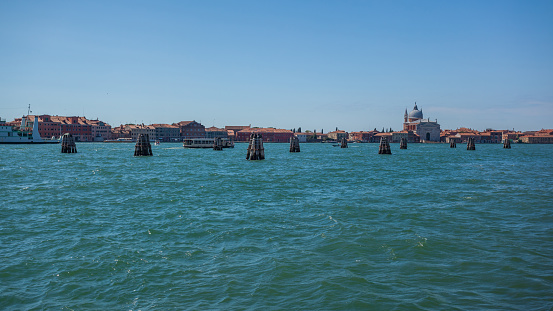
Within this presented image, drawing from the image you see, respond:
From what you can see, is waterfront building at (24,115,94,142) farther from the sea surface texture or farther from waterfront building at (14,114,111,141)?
the sea surface texture

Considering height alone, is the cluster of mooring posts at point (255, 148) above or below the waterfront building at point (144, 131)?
below

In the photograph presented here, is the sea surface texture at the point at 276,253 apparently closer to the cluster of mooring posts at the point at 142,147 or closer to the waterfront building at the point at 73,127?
the cluster of mooring posts at the point at 142,147

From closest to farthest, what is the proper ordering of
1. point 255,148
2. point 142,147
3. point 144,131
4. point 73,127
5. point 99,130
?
1. point 255,148
2. point 142,147
3. point 73,127
4. point 99,130
5. point 144,131

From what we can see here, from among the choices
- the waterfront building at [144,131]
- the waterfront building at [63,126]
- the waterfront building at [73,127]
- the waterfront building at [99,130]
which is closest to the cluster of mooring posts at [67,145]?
the waterfront building at [73,127]

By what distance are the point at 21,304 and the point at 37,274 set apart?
192 centimetres

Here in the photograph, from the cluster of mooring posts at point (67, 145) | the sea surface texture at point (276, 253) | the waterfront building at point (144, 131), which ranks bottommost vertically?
the sea surface texture at point (276, 253)

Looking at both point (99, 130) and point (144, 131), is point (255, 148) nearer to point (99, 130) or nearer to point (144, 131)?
point (144, 131)

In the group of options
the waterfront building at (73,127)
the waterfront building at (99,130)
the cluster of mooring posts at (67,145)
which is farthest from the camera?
the waterfront building at (99,130)

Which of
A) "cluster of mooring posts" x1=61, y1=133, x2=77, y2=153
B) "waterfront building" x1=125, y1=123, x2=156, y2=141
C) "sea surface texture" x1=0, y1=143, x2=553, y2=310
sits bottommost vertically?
"sea surface texture" x1=0, y1=143, x2=553, y2=310

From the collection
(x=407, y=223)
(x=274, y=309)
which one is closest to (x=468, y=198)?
(x=407, y=223)

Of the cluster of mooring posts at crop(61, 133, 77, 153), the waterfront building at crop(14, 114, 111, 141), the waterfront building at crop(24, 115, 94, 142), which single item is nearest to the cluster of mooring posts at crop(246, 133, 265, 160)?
the cluster of mooring posts at crop(61, 133, 77, 153)

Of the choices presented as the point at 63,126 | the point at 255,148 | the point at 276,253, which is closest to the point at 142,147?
the point at 255,148

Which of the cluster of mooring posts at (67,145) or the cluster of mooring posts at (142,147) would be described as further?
the cluster of mooring posts at (67,145)

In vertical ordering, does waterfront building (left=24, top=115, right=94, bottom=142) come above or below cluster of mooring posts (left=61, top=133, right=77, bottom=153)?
above
